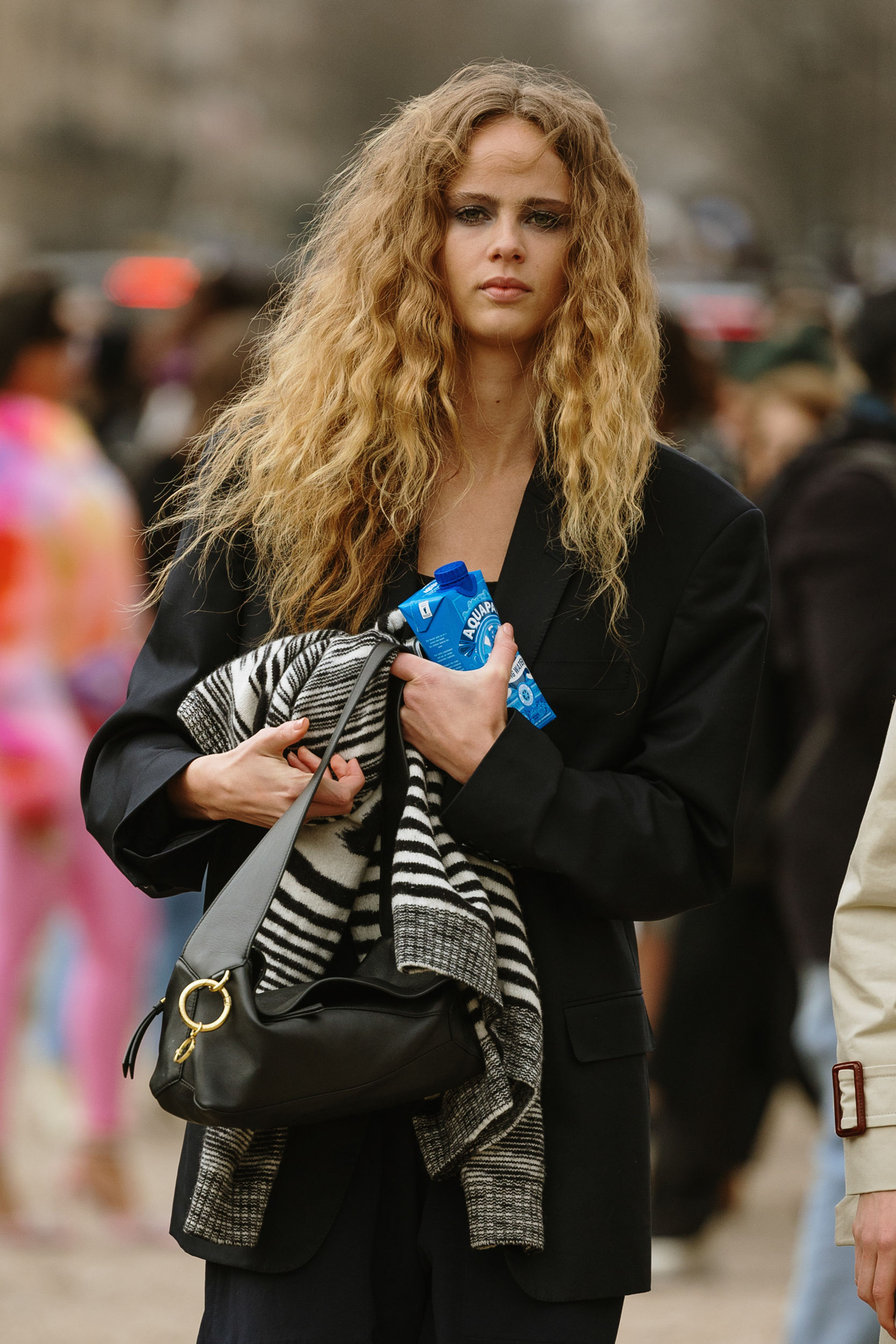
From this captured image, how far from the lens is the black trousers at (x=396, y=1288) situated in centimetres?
249

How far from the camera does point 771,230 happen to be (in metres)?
36.8

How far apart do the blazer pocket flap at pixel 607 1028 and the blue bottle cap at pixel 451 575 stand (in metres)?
0.60

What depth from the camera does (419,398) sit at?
273cm

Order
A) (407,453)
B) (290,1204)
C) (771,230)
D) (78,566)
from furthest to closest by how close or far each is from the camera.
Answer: (771,230)
(78,566)
(407,453)
(290,1204)

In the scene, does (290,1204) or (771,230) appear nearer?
(290,1204)

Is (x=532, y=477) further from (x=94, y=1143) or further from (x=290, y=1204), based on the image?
(x=94, y=1143)

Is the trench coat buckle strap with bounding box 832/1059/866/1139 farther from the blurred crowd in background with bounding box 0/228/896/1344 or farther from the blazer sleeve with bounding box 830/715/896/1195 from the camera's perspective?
the blurred crowd in background with bounding box 0/228/896/1344

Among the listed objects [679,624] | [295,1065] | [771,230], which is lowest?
[295,1065]

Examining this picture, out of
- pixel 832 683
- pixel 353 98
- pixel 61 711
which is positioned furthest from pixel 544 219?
pixel 353 98

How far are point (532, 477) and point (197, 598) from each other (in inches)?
20.5

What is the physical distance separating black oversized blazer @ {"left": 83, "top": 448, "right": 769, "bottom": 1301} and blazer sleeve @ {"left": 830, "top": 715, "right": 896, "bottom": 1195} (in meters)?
0.26

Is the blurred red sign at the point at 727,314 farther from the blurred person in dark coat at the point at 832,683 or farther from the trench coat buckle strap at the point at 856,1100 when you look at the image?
the trench coat buckle strap at the point at 856,1100

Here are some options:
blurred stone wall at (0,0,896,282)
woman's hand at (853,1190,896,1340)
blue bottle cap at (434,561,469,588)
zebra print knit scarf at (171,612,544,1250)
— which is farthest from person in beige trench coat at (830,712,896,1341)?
blurred stone wall at (0,0,896,282)

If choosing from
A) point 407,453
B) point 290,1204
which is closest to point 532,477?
point 407,453
